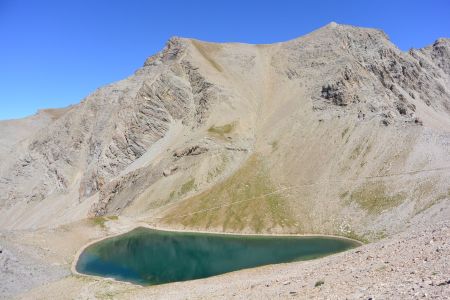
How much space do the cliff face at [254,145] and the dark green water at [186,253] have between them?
6.42 m

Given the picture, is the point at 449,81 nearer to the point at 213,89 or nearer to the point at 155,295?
the point at 213,89

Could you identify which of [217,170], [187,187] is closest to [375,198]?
[217,170]

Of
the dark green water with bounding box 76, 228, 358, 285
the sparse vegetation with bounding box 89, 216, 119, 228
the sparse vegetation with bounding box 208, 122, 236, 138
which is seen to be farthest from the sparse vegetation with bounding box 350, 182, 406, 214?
the sparse vegetation with bounding box 89, 216, 119, 228

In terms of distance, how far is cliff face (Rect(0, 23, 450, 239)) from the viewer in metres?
84.2

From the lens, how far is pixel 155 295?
38.9 metres

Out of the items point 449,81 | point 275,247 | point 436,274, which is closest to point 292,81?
point 275,247

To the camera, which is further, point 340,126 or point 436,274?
point 340,126

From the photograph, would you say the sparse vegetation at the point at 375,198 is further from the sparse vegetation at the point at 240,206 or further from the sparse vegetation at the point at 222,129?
the sparse vegetation at the point at 222,129

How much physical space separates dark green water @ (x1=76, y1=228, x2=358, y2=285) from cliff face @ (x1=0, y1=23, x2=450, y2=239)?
6.42 meters

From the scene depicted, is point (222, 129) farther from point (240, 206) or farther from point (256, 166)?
point (240, 206)

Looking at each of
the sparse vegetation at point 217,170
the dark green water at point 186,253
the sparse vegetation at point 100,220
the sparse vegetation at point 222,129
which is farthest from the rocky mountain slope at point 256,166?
the dark green water at point 186,253

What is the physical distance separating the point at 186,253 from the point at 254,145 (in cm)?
5069

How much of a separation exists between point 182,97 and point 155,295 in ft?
350

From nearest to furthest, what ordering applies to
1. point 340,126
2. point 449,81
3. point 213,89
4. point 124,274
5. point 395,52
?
point 124,274 < point 340,126 < point 213,89 < point 395,52 < point 449,81
